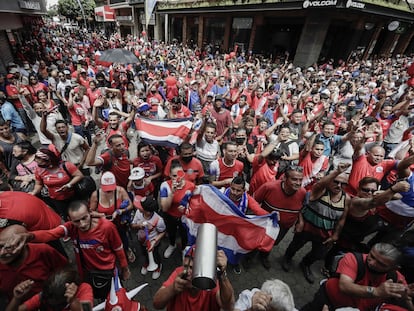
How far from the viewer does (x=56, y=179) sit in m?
3.22

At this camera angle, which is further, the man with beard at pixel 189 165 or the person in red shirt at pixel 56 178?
the man with beard at pixel 189 165

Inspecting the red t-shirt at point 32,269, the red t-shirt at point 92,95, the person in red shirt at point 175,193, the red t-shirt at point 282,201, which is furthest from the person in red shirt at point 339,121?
the red t-shirt at point 92,95

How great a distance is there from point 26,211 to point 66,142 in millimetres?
1865

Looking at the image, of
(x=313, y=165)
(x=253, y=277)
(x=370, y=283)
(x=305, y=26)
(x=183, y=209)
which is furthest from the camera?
(x=305, y=26)

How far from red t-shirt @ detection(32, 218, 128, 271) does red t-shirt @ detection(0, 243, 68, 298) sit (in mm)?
194

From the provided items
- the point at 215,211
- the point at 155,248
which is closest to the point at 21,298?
the point at 155,248

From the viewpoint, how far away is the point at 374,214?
330 centimetres

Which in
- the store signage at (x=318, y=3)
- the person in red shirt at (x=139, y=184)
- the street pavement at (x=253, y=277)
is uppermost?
the store signage at (x=318, y=3)

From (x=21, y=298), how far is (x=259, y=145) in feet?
13.6

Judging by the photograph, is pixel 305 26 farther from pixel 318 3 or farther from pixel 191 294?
pixel 191 294

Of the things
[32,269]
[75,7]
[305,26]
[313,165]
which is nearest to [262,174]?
[313,165]

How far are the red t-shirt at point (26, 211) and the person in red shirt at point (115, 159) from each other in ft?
3.73

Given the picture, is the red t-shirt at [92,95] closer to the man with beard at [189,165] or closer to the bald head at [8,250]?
the man with beard at [189,165]

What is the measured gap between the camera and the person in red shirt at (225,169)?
3.78 meters
